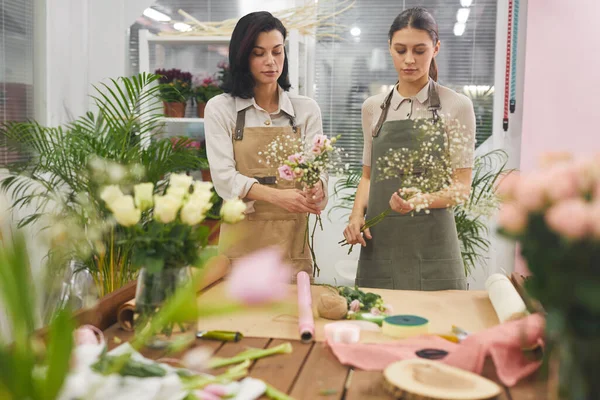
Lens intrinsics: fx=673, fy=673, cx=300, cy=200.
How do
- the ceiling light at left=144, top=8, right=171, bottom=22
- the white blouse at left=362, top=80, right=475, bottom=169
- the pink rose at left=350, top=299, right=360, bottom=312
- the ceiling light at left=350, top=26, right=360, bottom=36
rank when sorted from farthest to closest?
the ceiling light at left=144, top=8, right=171, bottom=22 < the ceiling light at left=350, top=26, right=360, bottom=36 < the white blouse at left=362, top=80, right=475, bottom=169 < the pink rose at left=350, top=299, right=360, bottom=312

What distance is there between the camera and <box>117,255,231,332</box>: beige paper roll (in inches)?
75.3

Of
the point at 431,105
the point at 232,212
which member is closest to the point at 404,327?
the point at 232,212

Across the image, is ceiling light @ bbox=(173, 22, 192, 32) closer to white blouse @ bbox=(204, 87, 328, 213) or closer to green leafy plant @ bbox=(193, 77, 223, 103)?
green leafy plant @ bbox=(193, 77, 223, 103)

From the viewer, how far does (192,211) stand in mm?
1525

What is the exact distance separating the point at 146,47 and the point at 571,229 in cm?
440

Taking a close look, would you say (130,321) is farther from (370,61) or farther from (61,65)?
(370,61)

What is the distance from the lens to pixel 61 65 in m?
4.79

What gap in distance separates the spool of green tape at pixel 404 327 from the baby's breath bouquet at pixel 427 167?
62 cm

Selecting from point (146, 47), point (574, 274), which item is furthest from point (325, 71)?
point (574, 274)

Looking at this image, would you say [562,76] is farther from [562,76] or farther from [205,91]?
[205,91]

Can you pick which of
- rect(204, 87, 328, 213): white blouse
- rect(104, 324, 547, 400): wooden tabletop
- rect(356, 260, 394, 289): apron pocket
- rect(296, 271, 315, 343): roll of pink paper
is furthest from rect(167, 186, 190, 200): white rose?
rect(356, 260, 394, 289): apron pocket

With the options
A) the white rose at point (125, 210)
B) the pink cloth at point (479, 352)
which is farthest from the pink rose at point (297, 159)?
the white rose at point (125, 210)

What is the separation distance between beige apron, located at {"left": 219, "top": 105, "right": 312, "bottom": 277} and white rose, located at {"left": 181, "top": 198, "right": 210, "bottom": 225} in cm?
149

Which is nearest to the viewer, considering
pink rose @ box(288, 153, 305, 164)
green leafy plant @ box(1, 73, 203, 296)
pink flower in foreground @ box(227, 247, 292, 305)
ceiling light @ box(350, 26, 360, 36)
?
pink flower in foreground @ box(227, 247, 292, 305)
